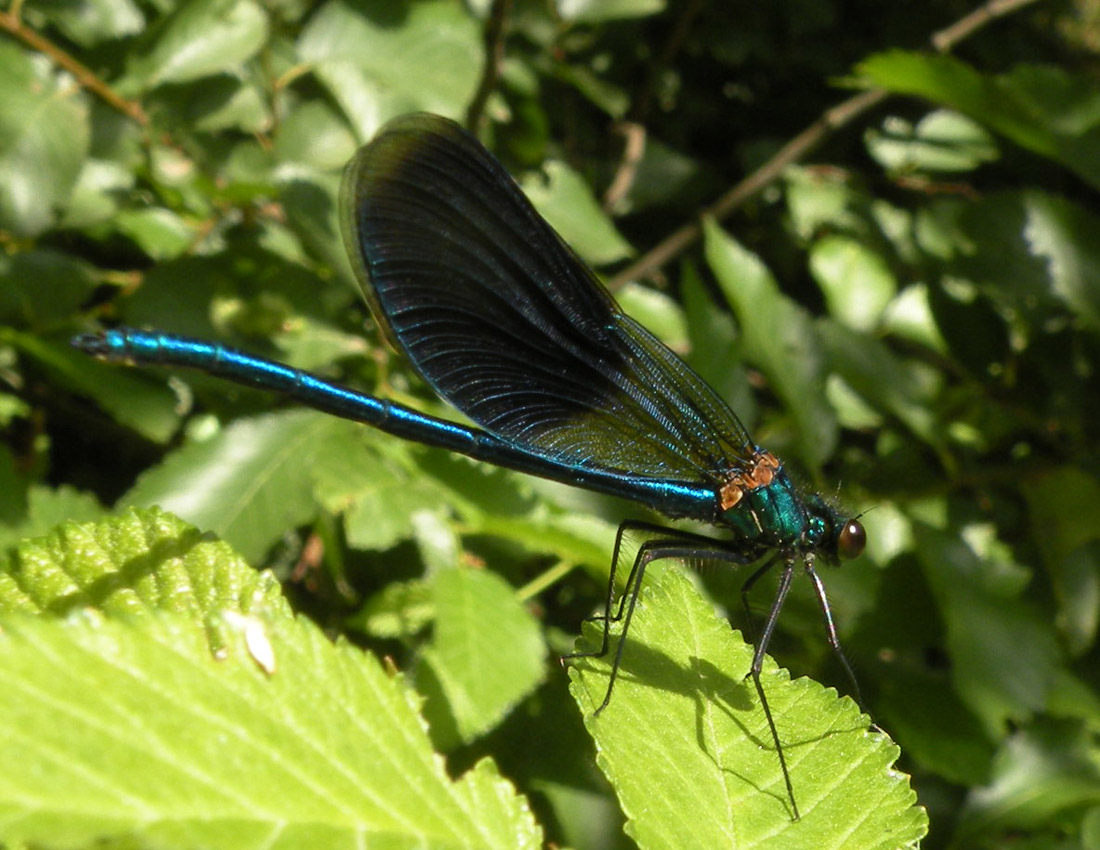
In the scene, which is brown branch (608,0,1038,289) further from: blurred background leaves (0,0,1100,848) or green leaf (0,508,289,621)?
green leaf (0,508,289,621)

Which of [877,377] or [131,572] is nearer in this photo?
[131,572]

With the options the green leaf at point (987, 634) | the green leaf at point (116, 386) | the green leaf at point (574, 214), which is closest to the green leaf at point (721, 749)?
the green leaf at point (987, 634)

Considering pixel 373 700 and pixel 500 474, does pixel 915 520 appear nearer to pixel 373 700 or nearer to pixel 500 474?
pixel 500 474

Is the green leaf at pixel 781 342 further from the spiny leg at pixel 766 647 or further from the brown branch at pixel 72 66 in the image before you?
the brown branch at pixel 72 66

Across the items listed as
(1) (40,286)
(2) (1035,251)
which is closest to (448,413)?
(1) (40,286)

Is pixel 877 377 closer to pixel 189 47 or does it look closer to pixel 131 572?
pixel 189 47

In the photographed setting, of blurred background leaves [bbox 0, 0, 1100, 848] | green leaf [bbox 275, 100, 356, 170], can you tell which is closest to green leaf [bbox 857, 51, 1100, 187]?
blurred background leaves [bbox 0, 0, 1100, 848]

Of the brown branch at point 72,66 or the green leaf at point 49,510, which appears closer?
the green leaf at point 49,510
